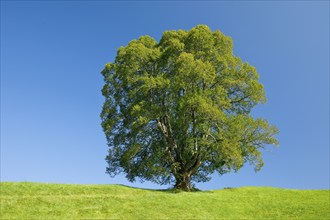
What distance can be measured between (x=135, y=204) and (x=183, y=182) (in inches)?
494

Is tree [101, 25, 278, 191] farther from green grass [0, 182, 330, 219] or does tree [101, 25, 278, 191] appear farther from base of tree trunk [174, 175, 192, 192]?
green grass [0, 182, 330, 219]

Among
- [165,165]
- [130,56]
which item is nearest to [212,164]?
[165,165]

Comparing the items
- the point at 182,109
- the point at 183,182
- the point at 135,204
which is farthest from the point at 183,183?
the point at 135,204

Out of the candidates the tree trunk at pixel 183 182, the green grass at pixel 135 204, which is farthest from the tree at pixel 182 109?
the green grass at pixel 135 204

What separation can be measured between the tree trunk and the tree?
10cm

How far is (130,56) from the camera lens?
45344 millimetres

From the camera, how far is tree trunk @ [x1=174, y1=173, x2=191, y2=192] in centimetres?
4434

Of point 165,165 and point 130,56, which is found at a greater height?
point 130,56

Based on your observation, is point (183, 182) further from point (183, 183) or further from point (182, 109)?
point (182, 109)

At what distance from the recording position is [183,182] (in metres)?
44.5

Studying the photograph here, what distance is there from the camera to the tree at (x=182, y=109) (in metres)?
42.6

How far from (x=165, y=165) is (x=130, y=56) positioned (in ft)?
40.1

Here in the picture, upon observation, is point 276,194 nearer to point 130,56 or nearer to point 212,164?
point 212,164

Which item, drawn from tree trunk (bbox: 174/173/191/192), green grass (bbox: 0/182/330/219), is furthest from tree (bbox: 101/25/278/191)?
green grass (bbox: 0/182/330/219)
